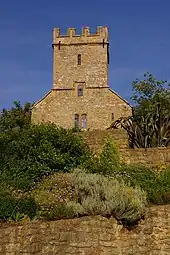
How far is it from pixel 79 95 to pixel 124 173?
45.5 m

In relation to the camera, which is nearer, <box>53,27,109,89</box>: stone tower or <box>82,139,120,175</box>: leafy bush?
<box>82,139,120,175</box>: leafy bush

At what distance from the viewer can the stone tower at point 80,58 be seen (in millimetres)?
62656

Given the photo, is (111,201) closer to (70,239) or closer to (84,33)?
(70,239)

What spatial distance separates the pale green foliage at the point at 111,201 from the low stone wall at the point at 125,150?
420 cm

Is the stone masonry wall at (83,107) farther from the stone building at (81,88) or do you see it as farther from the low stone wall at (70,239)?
the low stone wall at (70,239)

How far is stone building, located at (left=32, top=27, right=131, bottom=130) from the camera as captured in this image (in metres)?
59.9

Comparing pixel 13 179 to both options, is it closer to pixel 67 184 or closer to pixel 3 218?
pixel 67 184

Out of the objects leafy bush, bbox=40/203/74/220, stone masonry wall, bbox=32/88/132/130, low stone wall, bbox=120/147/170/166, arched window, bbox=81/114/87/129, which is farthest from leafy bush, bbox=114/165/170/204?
arched window, bbox=81/114/87/129

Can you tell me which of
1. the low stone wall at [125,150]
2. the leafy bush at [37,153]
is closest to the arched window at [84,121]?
the low stone wall at [125,150]

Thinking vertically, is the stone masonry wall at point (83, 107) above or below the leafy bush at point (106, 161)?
above

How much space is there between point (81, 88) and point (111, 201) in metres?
49.9

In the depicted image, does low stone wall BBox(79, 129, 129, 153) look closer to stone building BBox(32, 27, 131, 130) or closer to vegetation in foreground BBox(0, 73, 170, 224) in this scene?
vegetation in foreground BBox(0, 73, 170, 224)

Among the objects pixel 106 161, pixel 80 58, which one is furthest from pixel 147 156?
pixel 80 58

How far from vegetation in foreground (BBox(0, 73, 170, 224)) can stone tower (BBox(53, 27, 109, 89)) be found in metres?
42.3
